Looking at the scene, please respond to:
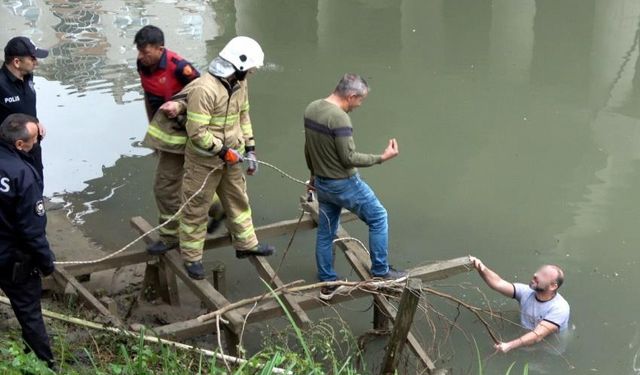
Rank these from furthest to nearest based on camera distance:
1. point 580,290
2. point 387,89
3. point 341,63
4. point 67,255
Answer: point 341,63 < point 387,89 < point 67,255 < point 580,290

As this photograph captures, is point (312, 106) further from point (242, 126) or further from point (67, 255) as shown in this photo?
point (67, 255)

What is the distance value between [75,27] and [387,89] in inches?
281

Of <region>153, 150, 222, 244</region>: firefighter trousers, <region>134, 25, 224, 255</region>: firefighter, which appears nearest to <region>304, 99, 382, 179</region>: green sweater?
<region>134, 25, 224, 255</region>: firefighter

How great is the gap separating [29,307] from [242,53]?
2.03m

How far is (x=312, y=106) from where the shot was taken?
17.5 feet

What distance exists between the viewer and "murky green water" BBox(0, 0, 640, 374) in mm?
6957

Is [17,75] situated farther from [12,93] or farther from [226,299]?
[226,299]

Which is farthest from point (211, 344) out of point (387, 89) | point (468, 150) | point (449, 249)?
point (387, 89)

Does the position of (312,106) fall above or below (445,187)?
above

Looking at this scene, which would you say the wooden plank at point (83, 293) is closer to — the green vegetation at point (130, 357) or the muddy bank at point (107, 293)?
the muddy bank at point (107, 293)

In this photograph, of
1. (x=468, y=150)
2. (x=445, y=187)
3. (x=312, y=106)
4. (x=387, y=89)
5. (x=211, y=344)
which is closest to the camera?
(x=312, y=106)

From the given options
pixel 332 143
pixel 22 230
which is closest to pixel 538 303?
pixel 332 143

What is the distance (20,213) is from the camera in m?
4.14

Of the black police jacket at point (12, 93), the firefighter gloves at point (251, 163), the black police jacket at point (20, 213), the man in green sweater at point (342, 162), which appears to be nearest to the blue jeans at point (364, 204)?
the man in green sweater at point (342, 162)
